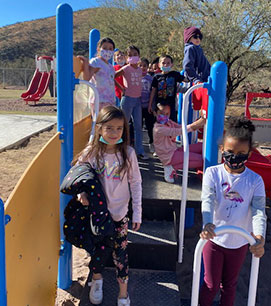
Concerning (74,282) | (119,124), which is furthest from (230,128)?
(74,282)

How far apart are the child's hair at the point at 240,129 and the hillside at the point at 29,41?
193 feet

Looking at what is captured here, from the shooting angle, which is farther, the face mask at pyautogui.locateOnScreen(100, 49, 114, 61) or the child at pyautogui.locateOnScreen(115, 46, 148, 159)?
the child at pyautogui.locateOnScreen(115, 46, 148, 159)

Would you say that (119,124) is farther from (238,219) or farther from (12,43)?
(12,43)

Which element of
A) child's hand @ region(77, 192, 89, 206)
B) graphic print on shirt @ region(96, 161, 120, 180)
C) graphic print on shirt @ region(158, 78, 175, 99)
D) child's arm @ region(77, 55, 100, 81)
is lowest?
child's hand @ region(77, 192, 89, 206)

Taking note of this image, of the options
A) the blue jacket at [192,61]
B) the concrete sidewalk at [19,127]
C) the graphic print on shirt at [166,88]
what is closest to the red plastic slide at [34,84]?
the concrete sidewalk at [19,127]

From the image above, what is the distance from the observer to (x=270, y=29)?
1446 cm

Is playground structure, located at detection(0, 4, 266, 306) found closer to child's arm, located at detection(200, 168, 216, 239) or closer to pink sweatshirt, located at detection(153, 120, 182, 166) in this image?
pink sweatshirt, located at detection(153, 120, 182, 166)

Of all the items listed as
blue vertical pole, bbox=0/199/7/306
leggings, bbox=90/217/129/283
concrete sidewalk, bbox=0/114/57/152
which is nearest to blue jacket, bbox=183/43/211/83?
leggings, bbox=90/217/129/283

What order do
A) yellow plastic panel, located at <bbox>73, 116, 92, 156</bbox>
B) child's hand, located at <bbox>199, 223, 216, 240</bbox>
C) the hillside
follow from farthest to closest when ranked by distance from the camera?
the hillside, yellow plastic panel, located at <bbox>73, 116, 92, 156</bbox>, child's hand, located at <bbox>199, 223, 216, 240</bbox>

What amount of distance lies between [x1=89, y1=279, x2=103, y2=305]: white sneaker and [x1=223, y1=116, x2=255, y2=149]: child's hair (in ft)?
4.75

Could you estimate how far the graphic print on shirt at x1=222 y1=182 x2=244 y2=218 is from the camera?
6.81 feet

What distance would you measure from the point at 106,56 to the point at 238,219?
252 centimetres

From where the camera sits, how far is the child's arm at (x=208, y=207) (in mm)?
1875

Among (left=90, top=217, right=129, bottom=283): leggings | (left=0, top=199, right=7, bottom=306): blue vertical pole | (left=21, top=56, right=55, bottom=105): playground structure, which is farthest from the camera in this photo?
(left=21, top=56, right=55, bottom=105): playground structure
